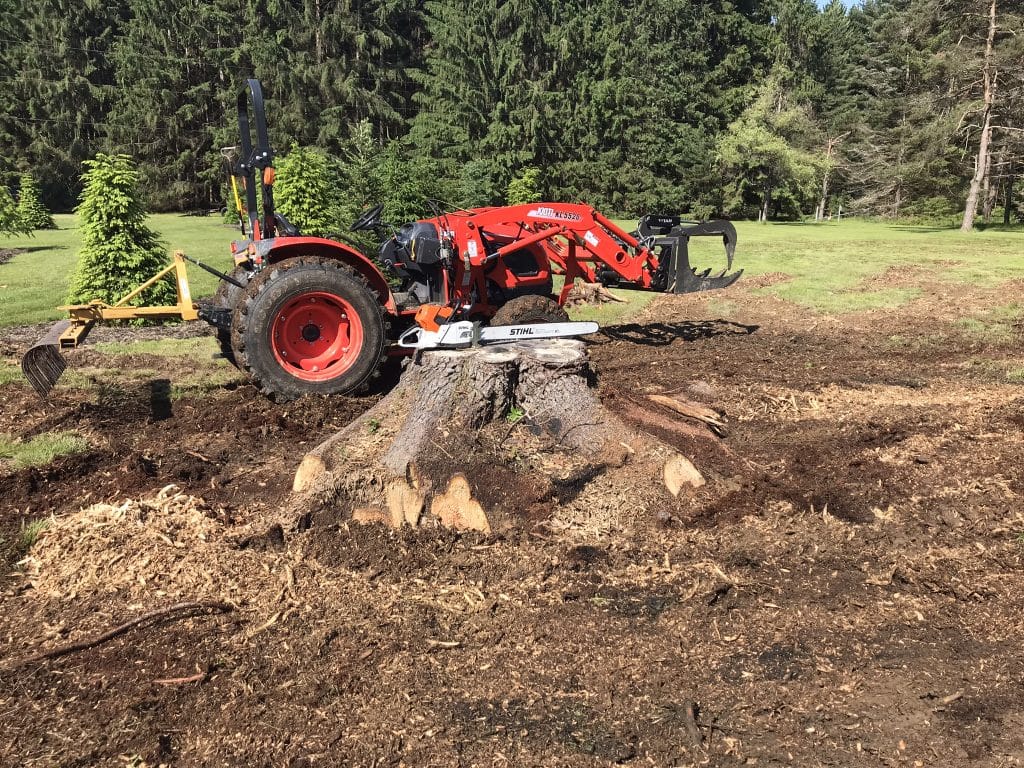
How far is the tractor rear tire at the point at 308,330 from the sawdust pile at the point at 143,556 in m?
2.20

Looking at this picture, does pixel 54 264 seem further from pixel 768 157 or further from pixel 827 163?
pixel 827 163

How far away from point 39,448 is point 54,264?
15.1m

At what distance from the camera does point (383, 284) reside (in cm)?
705

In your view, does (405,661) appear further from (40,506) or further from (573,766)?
(40,506)

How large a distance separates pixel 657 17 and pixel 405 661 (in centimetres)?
5115

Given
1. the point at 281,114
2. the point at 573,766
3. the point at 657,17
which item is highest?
the point at 657,17

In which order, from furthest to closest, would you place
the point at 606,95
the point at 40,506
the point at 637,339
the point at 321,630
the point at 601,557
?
the point at 606,95, the point at 637,339, the point at 40,506, the point at 601,557, the point at 321,630

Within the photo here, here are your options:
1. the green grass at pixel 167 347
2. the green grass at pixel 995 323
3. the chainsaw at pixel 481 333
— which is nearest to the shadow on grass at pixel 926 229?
the green grass at pixel 995 323

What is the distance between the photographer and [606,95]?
125 feet

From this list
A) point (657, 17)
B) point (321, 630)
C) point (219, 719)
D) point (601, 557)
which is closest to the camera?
point (219, 719)

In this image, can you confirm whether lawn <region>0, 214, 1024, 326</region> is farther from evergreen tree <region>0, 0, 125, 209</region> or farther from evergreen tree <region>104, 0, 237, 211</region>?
evergreen tree <region>0, 0, 125, 209</region>

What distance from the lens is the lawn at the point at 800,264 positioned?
503 inches

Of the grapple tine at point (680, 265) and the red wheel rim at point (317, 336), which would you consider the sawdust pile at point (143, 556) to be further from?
the grapple tine at point (680, 265)

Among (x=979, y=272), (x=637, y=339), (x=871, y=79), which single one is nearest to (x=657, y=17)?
(x=871, y=79)
